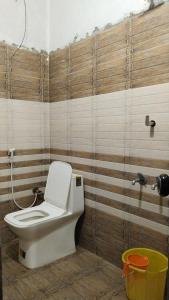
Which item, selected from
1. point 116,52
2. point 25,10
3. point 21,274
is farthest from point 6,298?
point 25,10

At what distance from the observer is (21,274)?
2072 mm

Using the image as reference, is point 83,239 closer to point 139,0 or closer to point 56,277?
point 56,277

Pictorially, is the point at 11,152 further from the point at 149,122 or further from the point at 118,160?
the point at 149,122

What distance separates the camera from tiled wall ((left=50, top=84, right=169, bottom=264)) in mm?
1785

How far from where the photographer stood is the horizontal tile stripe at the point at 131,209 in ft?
5.88

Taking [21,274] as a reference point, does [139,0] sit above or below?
above

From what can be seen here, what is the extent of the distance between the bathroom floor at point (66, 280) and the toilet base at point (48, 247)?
6 cm

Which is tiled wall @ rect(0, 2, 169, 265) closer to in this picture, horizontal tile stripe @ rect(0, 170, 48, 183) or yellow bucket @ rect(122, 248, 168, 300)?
horizontal tile stripe @ rect(0, 170, 48, 183)

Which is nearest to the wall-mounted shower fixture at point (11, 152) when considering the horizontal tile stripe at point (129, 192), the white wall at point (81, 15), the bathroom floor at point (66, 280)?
the horizontal tile stripe at point (129, 192)

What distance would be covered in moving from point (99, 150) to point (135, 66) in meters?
0.75

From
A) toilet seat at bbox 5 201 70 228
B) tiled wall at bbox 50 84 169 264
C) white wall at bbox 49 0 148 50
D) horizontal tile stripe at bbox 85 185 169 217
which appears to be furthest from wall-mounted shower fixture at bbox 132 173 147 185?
white wall at bbox 49 0 148 50

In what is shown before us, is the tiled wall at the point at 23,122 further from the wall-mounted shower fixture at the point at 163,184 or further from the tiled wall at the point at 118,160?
the wall-mounted shower fixture at the point at 163,184

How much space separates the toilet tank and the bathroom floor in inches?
17.5

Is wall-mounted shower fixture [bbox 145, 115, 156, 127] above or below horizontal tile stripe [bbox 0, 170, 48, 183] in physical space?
above
